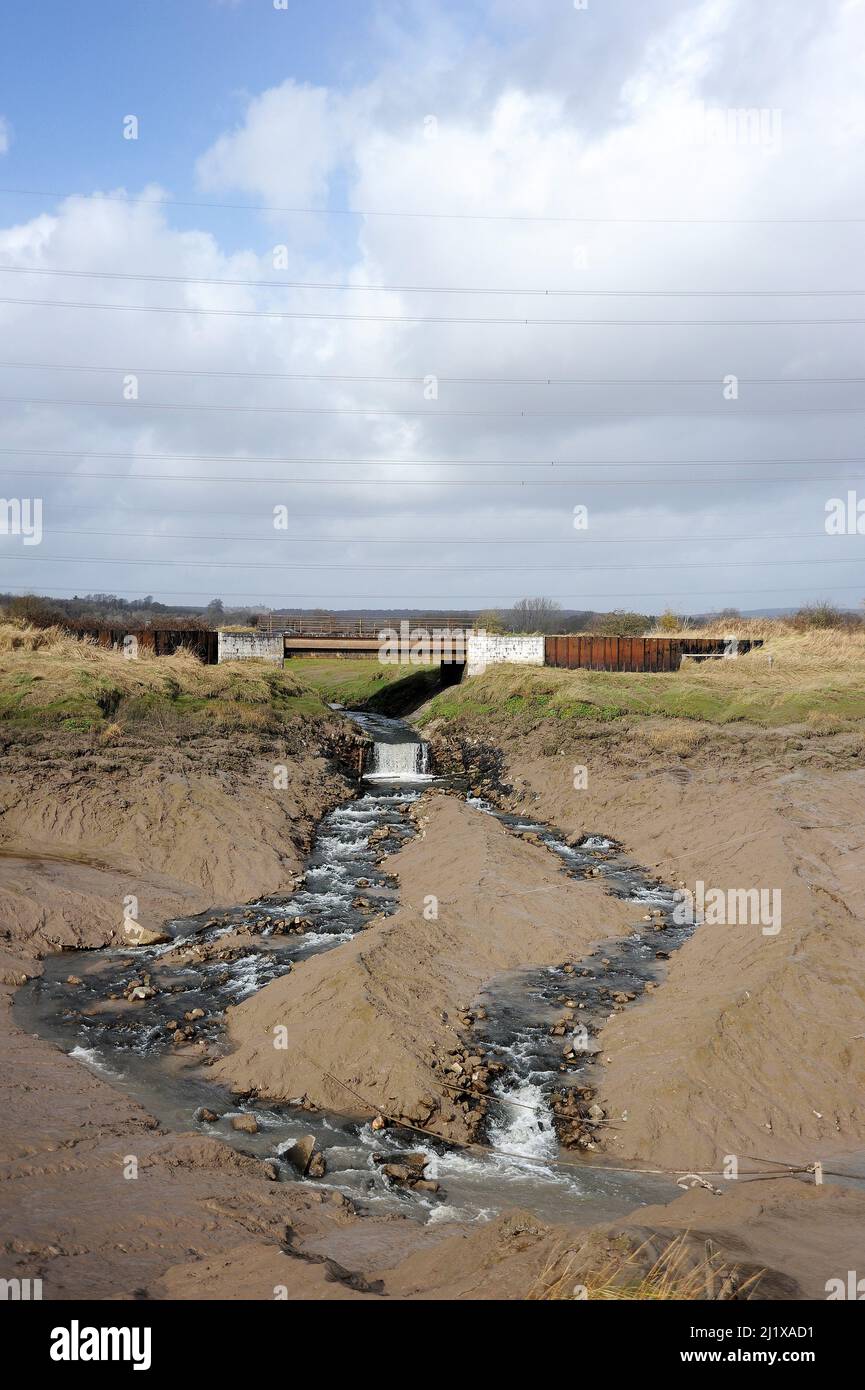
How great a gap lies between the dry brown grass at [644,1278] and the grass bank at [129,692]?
82.4ft

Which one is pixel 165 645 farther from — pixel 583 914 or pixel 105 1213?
pixel 105 1213

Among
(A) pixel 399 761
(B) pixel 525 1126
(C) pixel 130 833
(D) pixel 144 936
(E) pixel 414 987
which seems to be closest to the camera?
(B) pixel 525 1126

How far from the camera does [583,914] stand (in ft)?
60.4

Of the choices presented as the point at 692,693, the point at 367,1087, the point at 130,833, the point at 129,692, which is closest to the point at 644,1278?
the point at 367,1087

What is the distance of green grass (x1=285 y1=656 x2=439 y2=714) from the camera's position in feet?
178

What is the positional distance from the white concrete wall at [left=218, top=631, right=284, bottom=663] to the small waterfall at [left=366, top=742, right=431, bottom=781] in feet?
46.1

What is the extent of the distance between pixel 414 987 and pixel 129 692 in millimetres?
22380

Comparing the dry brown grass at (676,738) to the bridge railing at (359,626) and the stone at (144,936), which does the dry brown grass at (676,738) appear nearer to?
the stone at (144,936)

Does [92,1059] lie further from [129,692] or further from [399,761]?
[399,761]

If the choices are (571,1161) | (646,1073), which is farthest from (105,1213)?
(646,1073)

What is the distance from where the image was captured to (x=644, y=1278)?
250 inches

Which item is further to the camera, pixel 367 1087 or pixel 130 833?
pixel 130 833

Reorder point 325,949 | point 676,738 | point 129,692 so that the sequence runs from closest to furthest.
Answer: point 325,949 < point 676,738 < point 129,692
